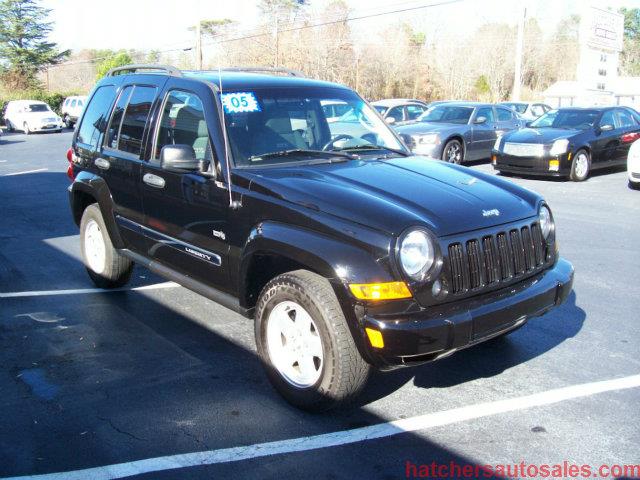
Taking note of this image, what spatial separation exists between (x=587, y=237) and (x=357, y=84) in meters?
39.7

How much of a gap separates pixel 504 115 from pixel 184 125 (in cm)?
1492

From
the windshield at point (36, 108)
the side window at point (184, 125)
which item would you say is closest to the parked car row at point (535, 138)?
the side window at point (184, 125)

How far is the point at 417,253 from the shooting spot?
3562 mm

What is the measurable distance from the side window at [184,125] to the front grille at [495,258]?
1868 mm

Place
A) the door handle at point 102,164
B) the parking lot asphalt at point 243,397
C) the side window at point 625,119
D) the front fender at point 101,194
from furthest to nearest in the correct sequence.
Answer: the side window at point 625,119, the front fender at point 101,194, the door handle at point 102,164, the parking lot asphalt at point 243,397

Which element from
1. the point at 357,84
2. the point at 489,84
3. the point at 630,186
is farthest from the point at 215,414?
the point at 489,84

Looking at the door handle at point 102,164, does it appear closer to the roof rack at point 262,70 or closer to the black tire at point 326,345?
the roof rack at point 262,70

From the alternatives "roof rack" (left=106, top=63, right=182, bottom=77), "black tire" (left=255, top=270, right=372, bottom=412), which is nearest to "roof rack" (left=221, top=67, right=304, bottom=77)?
"roof rack" (left=106, top=63, right=182, bottom=77)

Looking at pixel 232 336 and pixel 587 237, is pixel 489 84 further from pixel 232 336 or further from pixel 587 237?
pixel 232 336

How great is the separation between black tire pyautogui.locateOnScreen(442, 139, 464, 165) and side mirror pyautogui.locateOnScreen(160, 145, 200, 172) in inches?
483

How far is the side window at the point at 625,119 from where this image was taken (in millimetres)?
15159

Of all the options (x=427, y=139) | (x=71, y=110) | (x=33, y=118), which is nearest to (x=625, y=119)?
(x=427, y=139)

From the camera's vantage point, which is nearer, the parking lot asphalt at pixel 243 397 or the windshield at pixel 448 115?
the parking lot asphalt at pixel 243 397

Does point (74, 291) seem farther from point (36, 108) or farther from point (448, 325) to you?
point (36, 108)
